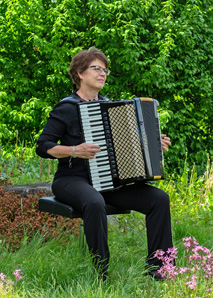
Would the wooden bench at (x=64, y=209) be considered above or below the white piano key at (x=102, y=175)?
below

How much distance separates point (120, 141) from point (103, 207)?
489 millimetres

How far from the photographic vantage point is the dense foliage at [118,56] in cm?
800

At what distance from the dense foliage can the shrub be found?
3350mm

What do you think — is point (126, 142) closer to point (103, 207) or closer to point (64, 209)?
point (103, 207)

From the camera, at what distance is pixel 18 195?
4.82m

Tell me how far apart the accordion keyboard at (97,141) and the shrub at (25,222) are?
99 centimetres

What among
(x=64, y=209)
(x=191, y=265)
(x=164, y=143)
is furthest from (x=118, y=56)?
(x=191, y=265)

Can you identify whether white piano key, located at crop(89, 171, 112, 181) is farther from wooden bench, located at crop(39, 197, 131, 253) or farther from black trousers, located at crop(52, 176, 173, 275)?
wooden bench, located at crop(39, 197, 131, 253)

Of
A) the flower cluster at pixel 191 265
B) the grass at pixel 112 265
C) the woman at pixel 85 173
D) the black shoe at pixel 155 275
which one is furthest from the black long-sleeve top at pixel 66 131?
the flower cluster at pixel 191 265

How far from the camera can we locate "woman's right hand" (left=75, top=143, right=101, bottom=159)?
3402 mm

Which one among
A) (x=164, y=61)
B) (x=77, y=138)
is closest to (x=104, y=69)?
(x=77, y=138)

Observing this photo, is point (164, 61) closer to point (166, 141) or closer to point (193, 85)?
point (193, 85)

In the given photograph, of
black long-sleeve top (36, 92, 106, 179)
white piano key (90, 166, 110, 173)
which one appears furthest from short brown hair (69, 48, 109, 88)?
white piano key (90, 166, 110, 173)

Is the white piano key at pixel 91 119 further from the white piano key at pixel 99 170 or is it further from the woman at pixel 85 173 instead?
the white piano key at pixel 99 170
